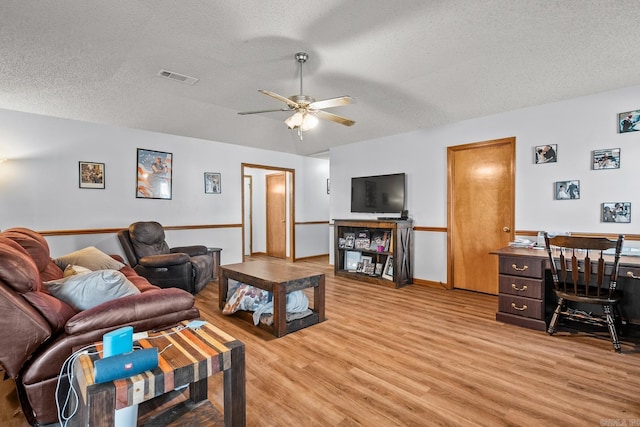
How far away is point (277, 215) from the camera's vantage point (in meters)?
7.51

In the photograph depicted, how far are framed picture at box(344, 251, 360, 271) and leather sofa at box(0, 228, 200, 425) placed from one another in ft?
13.0

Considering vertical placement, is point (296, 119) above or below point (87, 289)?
above

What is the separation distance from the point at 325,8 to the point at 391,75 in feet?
4.50

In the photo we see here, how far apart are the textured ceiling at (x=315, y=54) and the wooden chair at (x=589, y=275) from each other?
5.74 feet

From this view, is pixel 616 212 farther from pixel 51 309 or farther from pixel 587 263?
pixel 51 309

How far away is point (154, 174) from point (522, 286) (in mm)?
5194

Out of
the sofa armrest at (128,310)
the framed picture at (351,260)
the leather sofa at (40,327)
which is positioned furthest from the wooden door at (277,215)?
the leather sofa at (40,327)

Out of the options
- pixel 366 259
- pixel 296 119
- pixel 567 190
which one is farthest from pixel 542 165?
pixel 296 119

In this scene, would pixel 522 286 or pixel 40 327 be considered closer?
pixel 40 327

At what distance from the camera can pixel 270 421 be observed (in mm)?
1716

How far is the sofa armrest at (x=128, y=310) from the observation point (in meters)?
1.66

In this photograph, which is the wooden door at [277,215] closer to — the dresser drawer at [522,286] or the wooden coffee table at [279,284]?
the wooden coffee table at [279,284]

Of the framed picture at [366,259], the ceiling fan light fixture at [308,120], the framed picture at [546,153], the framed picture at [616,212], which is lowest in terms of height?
the framed picture at [366,259]

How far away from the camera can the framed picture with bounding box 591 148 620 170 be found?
325 cm
